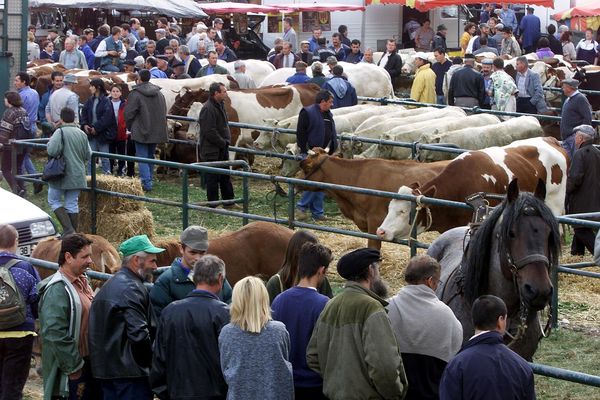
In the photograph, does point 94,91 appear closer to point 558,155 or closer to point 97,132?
point 97,132

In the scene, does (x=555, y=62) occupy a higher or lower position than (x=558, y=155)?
higher

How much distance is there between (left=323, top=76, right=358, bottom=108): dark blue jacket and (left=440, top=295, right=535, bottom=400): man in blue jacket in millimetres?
15336

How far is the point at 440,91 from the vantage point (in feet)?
79.8

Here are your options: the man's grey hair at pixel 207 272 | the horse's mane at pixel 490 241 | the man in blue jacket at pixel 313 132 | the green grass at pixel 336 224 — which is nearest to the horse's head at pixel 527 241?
the horse's mane at pixel 490 241

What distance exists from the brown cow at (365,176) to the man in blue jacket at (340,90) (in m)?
6.50

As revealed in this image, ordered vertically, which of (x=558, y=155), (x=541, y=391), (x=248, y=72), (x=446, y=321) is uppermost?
(x=248, y=72)

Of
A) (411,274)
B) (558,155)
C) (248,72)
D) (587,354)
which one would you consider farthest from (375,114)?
(411,274)

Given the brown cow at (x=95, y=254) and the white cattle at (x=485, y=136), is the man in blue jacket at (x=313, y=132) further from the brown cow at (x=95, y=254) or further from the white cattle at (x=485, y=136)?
the brown cow at (x=95, y=254)

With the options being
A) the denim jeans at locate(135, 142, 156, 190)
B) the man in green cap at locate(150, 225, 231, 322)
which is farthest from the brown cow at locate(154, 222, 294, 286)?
the denim jeans at locate(135, 142, 156, 190)

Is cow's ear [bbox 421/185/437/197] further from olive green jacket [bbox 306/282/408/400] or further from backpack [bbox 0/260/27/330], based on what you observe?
olive green jacket [bbox 306/282/408/400]

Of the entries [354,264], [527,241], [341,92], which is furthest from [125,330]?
[341,92]

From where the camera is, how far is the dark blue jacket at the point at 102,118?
60.1 feet

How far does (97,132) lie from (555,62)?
12.2 meters

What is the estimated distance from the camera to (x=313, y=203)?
16.2 meters
